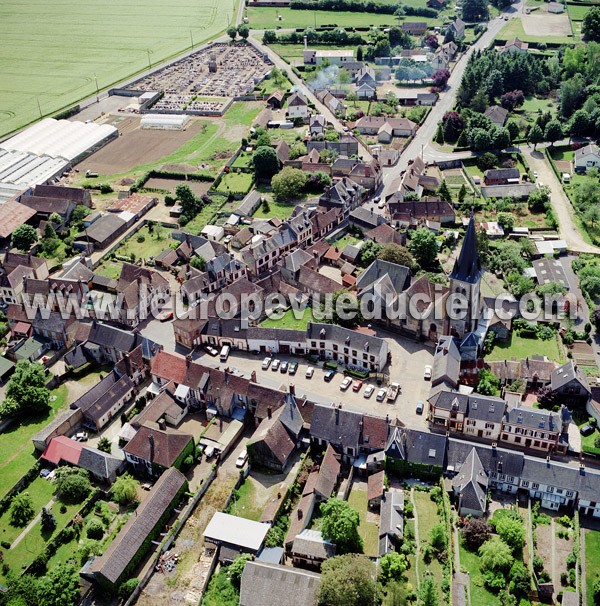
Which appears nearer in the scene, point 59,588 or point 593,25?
point 59,588

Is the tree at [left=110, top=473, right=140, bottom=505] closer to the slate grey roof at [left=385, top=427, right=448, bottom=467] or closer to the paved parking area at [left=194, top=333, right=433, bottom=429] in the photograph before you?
the paved parking area at [left=194, top=333, right=433, bottom=429]

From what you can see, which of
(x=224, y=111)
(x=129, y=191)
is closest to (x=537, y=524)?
(x=129, y=191)

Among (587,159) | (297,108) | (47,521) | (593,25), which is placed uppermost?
(593,25)

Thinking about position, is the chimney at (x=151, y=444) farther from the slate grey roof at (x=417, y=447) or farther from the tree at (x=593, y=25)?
the tree at (x=593, y=25)

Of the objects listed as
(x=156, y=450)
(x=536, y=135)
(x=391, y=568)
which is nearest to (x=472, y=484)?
(x=391, y=568)

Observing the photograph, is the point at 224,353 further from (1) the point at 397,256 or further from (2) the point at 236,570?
(2) the point at 236,570

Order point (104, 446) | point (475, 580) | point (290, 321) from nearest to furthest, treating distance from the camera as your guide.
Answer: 1. point (475, 580)
2. point (104, 446)
3. point (290, 321)

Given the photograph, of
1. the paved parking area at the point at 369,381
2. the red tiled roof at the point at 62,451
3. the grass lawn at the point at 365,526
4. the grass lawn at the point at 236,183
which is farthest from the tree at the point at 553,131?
the red tiled roof at the point at 62,451

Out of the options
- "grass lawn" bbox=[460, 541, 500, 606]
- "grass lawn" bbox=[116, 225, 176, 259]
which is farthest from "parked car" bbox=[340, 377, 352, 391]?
"grass lawn" bbox=[116, 225, 176, 259]
